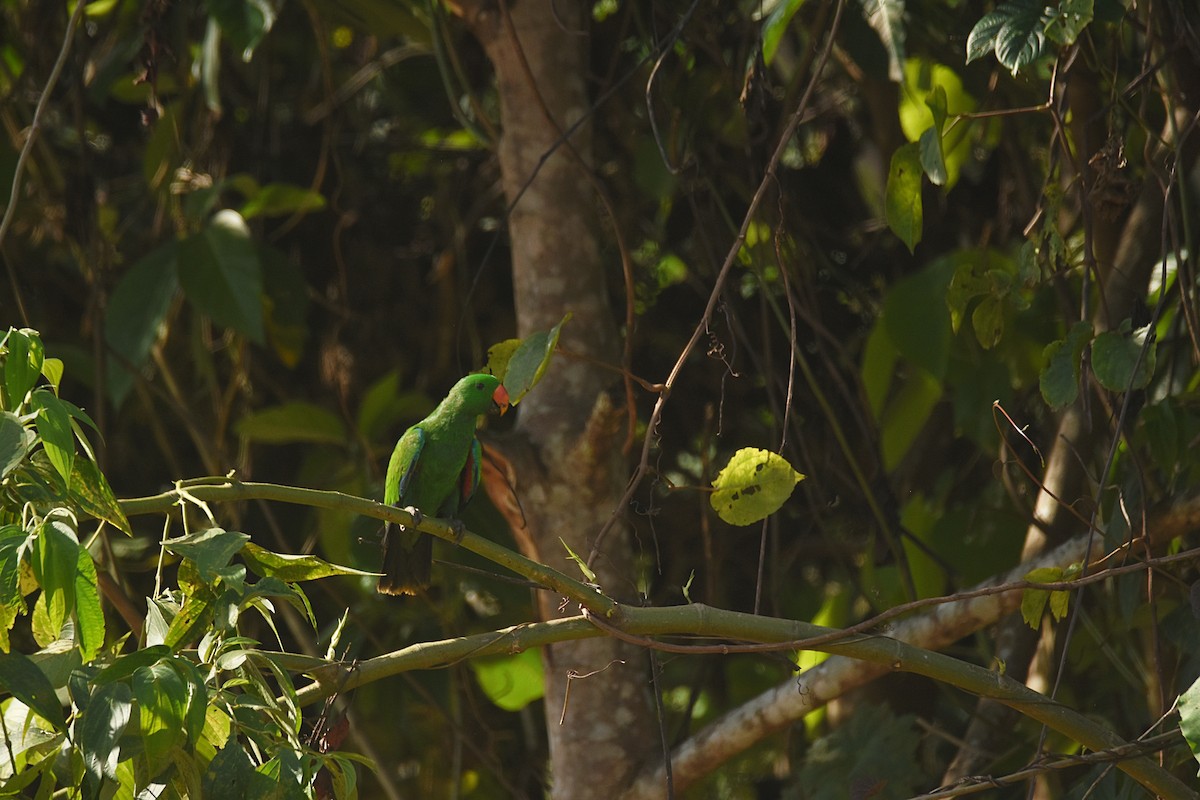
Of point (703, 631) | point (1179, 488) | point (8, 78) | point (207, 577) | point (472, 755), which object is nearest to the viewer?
point (207, 577)

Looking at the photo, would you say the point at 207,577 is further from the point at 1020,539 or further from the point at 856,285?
the point at 856,285

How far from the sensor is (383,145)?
166 inches

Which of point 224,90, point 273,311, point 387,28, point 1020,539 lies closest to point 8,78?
point 224,90

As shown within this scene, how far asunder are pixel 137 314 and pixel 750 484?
1.98 m

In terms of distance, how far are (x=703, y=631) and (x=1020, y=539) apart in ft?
5.30

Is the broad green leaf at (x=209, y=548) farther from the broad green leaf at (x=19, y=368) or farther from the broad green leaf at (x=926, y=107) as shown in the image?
the broad green leaf at (x=926, y=107)

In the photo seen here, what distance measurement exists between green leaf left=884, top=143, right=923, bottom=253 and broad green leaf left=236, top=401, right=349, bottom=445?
5.64 feet

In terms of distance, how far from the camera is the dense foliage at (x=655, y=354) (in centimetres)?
159

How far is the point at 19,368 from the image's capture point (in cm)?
130

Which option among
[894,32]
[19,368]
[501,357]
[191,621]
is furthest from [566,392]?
[19,368]

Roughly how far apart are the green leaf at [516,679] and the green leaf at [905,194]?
1.55 metres

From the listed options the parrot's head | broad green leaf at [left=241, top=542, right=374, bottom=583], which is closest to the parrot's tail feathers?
the parrot's head

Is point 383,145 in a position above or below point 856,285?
above

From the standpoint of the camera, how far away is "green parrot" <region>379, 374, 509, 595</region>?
2520 millimetres
